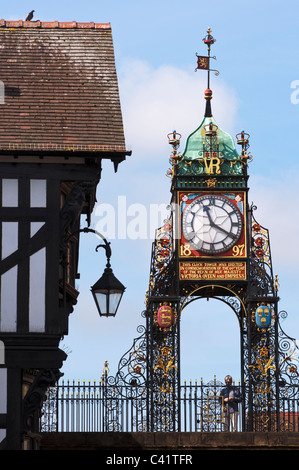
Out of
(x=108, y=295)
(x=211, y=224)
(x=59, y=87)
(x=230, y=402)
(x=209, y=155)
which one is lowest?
(x=230, y=402)

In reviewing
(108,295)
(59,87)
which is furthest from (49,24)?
(108,295)

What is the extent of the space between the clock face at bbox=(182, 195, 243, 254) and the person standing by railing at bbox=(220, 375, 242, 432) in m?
3.57

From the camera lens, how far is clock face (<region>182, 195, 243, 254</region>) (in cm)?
3825

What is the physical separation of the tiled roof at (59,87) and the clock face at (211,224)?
1341 centimetres

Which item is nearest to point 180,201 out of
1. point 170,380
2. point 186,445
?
point 170,380

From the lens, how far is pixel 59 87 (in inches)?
953

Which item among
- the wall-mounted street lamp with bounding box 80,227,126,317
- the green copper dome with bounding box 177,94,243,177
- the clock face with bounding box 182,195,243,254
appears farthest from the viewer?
the green copper dome with bounding box 177,94,243,177

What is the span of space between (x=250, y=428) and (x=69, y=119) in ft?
50.3

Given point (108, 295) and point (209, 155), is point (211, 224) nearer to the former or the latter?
point (209, 155)

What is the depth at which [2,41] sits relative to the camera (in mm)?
24984

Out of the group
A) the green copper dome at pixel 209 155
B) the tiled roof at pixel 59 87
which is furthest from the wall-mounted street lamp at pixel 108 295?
the green copper dome at pixel 209 155

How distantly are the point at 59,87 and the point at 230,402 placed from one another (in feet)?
47.2

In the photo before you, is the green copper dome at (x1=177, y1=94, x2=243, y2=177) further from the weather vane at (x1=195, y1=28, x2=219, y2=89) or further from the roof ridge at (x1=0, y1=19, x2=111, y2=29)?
the roof ridge at (x1=0, y1=19, x2=111, y2=29)

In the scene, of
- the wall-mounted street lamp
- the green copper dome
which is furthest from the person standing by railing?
the wall-mounted street lamp
